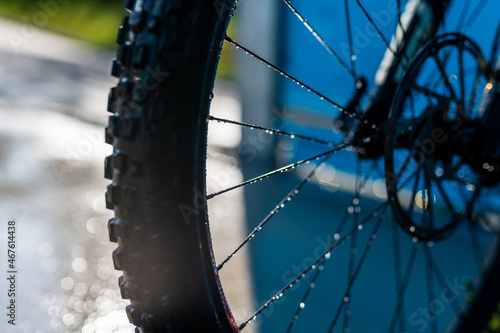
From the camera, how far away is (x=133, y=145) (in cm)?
99

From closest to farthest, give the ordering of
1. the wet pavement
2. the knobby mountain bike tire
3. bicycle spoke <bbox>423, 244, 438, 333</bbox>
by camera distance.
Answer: the knobby mountain bike tire, the wet pavement, bicycle spoke <bbox>423, 244, 438, 333</bbox>

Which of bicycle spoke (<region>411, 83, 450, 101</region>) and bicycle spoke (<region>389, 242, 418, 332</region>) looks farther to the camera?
bicycle spoke (<region>389, 242, 418, 332</region>)

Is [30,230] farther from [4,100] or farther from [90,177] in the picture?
[4,100]

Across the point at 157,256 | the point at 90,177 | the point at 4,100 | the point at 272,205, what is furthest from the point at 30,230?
the point at 4,100
